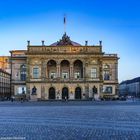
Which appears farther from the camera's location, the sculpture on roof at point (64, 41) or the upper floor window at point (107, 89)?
the upper floor window at point (107, 89)

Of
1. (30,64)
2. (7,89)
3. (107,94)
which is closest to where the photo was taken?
(30,64)

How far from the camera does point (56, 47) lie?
104188mm

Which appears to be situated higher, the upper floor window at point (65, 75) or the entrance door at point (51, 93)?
the upper floor window at point (65, 75)

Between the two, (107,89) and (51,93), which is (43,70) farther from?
(107,89)

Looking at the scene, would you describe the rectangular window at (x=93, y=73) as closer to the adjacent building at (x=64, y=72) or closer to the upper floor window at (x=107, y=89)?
the adjacent building at (x=64, y=72)

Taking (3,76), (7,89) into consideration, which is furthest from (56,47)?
(7,89)

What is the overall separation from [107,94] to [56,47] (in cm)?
2060

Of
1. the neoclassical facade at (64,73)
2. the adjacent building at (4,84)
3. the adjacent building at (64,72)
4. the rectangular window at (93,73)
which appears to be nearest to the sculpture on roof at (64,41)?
the adjacent building at (64,72)

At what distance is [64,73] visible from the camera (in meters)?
105

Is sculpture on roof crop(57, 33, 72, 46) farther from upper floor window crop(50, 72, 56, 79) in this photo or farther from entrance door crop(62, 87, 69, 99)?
entrance door crop(62, 87, 69, 99)

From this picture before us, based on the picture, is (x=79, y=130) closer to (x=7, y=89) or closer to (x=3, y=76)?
(x=3, y=76)

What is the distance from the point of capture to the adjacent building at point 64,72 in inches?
4023

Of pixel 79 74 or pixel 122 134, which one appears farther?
pixel 79 74

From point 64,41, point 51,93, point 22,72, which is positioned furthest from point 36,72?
point 64,41
